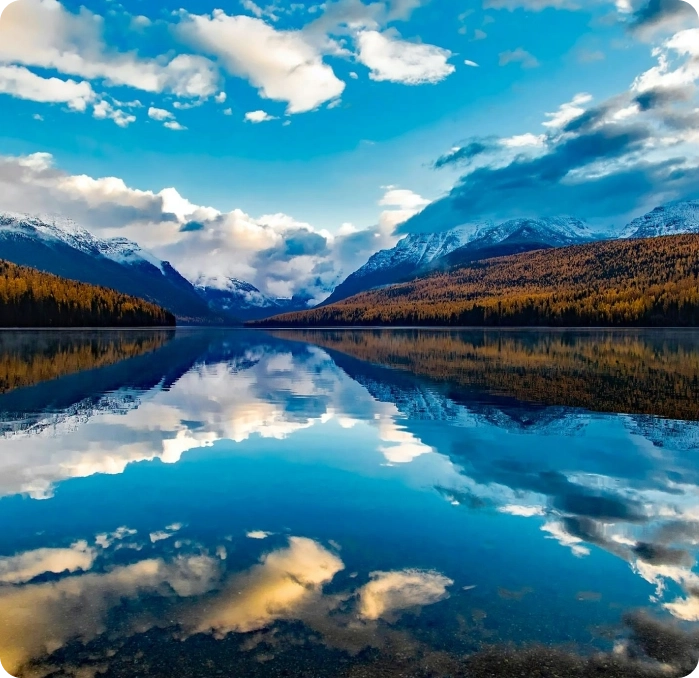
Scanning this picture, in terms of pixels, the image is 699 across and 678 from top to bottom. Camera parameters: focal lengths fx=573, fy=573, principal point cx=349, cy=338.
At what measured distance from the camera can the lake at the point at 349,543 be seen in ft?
31.6

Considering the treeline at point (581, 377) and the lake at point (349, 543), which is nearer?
the lake at point (349, 543)

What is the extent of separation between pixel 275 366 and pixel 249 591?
2407 inches

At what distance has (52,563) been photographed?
13109 millimetres

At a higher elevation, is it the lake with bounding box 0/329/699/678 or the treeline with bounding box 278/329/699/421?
the treeline with bounding box 278/329/699/421

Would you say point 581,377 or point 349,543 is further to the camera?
point 581,377

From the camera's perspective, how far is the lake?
9641mm

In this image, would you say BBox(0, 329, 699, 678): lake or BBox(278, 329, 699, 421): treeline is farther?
BBox(278, 329, 699, 421): treeline

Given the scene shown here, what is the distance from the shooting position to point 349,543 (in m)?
14.5

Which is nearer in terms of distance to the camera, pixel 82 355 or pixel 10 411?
pixel 10 411

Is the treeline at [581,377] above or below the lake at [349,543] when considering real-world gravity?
above

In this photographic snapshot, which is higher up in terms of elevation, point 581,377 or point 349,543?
point 581,377

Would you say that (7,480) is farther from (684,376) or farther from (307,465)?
(684,376)

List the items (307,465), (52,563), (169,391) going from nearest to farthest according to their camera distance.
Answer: (52,563), (307,465), (169,391)

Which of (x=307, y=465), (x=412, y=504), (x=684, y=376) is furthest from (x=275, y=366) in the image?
(x=412, y=504)
